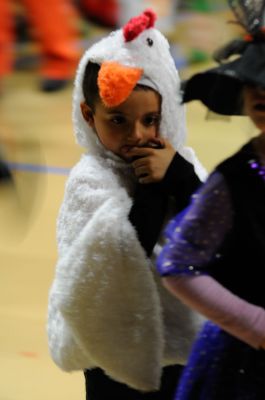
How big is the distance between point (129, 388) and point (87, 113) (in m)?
0.42

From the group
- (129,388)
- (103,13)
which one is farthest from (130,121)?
(103,13)

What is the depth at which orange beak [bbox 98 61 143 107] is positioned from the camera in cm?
93

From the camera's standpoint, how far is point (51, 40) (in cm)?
311

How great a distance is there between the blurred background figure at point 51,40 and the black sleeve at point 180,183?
2063 mm

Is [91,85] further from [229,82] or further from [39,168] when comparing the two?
[39,168]

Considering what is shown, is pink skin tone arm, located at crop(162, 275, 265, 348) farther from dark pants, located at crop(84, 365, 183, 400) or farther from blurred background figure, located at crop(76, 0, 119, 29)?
blurred background figure, located at crop(76, 0, 119, 29)

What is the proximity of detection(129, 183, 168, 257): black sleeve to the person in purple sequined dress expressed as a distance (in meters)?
0.13

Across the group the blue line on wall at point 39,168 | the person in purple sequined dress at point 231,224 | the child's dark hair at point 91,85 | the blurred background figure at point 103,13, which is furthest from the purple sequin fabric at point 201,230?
the blurred background figure at point 103,13

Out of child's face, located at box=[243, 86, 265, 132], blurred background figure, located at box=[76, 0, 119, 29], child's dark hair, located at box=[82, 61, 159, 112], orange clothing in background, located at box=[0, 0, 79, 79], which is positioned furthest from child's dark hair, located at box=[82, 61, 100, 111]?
blurred background figure, located at box=[76, 0, 119, 29]

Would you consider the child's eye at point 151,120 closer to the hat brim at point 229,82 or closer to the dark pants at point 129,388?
the hat brim at point 229,82

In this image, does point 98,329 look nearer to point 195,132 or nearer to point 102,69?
point 102,69

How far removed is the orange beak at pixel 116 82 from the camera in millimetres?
926

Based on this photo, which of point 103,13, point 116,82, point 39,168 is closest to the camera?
point 116,82

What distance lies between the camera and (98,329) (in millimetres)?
988
